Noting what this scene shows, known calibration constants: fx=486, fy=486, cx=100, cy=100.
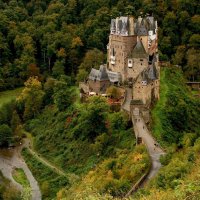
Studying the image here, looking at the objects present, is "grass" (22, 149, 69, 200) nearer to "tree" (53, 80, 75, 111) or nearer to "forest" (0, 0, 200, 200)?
"forest" (0, 0, 200, 200)

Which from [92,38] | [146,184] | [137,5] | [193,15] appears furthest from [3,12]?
[146,184]

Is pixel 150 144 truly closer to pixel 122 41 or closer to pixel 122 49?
pixel 122 49

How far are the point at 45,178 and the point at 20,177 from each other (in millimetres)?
3011

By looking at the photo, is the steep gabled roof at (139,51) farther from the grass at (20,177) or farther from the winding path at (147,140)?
the grass at (20,177)

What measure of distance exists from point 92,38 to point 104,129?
3028 cm

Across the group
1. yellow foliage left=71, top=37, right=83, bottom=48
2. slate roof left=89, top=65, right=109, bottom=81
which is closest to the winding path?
slate roof left=89, top=65, right=109, bottom=81

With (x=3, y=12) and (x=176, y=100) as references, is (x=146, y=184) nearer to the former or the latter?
(x=176, y=100)

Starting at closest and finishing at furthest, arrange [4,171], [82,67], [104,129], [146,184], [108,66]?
[146,184]
[104,129]
[4,171]
[108,66]
[82,67]

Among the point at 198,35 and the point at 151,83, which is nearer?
the point at 151,83

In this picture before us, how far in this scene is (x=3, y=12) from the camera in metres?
79.2

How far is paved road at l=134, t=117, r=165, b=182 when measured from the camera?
117ft

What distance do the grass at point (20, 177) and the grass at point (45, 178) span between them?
1043 millimetres

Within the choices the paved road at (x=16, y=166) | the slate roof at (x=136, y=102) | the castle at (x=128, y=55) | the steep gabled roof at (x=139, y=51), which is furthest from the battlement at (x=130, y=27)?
the paved road at (x=16, y=166)

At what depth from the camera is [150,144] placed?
40.8m
